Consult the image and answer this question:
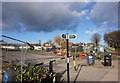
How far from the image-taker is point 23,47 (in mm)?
9797

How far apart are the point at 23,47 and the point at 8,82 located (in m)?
1.91

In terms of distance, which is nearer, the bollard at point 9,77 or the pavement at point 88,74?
the bollard at point 9,77

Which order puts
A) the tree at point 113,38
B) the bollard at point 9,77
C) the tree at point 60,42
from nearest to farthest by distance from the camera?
the bollard at point 9,77, the tree at point 60,42, the tree at point 113,38

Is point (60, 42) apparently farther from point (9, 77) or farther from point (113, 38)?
point (9, 77)

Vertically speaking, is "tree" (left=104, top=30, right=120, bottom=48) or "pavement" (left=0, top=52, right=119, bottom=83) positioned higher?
"tree" (left=104, top=30, right=120, bottom=48)

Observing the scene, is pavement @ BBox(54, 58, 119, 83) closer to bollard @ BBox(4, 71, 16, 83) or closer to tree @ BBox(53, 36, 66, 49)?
bollard @ BBox(4, 71, 16, 83)

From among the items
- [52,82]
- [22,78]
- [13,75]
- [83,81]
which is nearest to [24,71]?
[22,78]

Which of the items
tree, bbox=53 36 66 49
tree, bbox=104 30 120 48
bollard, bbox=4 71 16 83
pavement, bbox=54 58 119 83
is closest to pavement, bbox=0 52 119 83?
pavement, bbox=54 58 119 83

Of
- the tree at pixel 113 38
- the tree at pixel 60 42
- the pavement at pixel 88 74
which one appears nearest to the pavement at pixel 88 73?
the pavement at pixel 88 74

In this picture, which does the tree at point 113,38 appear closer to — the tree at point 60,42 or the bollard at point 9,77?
the tree at point 60,42

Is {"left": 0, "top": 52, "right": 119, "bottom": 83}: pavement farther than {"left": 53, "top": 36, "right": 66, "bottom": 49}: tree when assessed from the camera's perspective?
No

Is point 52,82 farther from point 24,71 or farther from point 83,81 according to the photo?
point 83,81

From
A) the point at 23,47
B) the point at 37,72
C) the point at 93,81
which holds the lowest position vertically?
the point at 93,81

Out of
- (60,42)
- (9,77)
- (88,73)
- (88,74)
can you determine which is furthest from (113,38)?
(9,77)
